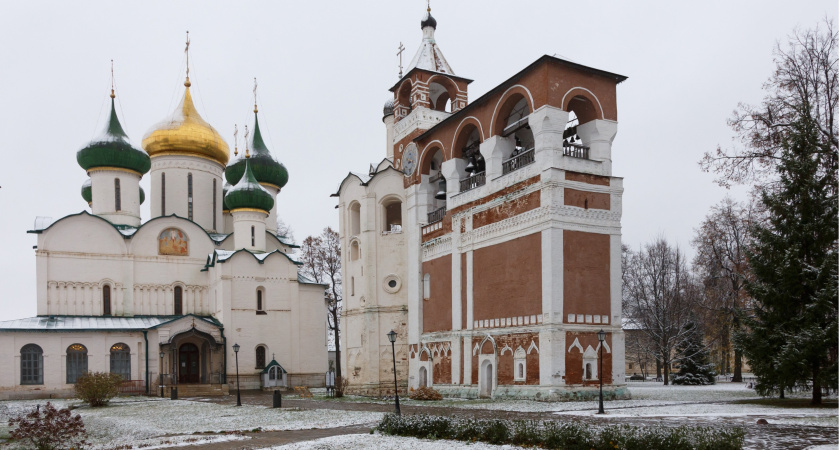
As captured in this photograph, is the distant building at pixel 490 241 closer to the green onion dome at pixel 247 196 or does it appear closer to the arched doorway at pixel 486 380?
the arched doorway at pixel 486 380

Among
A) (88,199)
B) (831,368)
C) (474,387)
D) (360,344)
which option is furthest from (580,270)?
(88,199)

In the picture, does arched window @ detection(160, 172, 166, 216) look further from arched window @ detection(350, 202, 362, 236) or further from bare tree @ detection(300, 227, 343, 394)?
arched window @ detection(350, 202, 362, 236)

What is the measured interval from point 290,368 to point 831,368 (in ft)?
86.5

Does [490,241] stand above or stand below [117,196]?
below

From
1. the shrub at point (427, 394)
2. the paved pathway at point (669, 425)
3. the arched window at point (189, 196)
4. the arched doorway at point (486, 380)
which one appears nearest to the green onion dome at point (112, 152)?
the arched window at point (189, 196)

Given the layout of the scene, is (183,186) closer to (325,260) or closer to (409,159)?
(325,260)

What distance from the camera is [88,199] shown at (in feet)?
155

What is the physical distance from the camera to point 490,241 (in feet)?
83.7

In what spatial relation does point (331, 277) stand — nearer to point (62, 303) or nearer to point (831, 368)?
point (62, 303)

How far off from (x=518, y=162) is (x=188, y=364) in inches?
781

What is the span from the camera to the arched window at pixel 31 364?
1242 inches

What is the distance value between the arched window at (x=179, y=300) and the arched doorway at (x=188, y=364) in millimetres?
2437

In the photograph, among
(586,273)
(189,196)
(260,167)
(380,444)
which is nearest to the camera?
(380,444)

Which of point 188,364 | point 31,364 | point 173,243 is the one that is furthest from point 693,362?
point 31,364
